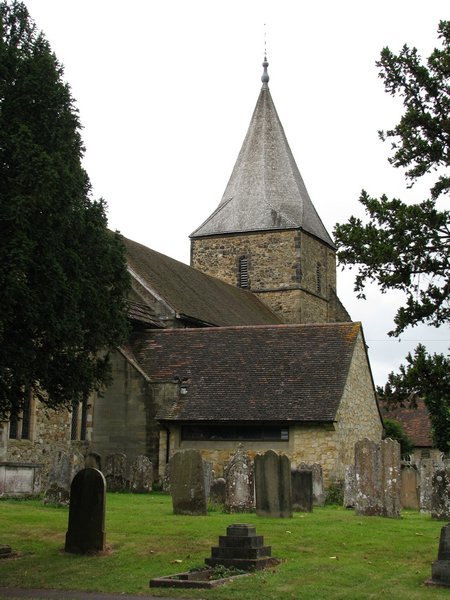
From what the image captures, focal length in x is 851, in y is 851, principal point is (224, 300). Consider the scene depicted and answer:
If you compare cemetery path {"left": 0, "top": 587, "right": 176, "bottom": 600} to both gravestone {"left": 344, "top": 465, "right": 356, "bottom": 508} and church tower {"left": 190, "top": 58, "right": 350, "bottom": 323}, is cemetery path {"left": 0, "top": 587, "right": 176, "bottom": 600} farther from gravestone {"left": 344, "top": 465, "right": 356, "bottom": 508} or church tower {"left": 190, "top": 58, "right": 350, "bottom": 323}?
church tower {"left": 190, "top": 58, "right": 350, "bottom": 323}

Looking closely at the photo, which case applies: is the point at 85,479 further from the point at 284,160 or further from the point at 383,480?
the point at 284,160

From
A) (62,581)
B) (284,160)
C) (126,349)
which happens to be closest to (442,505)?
(62,581)

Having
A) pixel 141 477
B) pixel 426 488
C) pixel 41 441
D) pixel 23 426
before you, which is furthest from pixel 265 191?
pixel 426 488

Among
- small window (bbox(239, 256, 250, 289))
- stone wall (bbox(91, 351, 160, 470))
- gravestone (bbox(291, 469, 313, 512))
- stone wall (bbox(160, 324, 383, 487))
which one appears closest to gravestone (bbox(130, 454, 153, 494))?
stone wall (bbox(160, 324, 383, 487))

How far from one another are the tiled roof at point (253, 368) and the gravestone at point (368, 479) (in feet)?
17.4

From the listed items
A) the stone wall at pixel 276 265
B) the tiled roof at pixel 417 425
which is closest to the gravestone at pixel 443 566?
the stone wall at pixel 276 265

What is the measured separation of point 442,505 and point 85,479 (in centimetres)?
747

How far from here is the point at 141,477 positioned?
21047 millimetres

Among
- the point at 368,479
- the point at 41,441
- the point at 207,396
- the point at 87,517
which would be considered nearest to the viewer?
the point at 87,517

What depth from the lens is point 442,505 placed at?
54.3 ft

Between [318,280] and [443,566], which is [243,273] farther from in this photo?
[443,566]

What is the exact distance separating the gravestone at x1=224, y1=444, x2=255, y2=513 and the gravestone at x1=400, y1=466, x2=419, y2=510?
4.66 meters

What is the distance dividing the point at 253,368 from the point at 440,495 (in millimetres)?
9324

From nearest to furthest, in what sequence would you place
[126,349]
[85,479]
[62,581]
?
[62,581], [85,479], [126,349]
